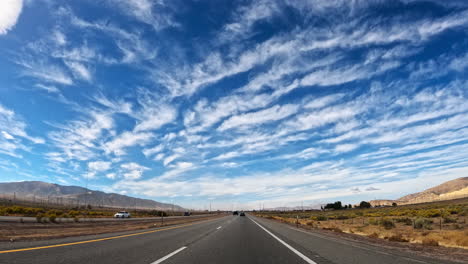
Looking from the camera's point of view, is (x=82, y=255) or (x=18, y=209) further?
(x=18, y=209)

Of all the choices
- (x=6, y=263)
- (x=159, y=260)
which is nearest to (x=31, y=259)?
(x=6, y=263)

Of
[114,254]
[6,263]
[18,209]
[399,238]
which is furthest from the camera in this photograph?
[18,209]

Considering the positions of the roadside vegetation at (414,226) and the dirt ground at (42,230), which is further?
the roadside vegetation at (414,226)

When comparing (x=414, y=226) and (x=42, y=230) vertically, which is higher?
(x=42, y=230)

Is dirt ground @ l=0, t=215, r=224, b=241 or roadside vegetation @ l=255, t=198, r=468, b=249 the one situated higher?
dirt ground @ l=0, t=215, r=224, b=241

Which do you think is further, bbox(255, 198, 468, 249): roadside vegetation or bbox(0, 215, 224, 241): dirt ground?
bbox(255, 198, 468, 249): roadside vegetation

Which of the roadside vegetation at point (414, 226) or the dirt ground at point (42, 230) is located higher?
the dirt ground at point (42, 230)

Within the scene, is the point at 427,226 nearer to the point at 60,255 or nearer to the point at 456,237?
the point at 456,237

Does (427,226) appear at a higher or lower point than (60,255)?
lower

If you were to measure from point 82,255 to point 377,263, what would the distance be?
777 cm

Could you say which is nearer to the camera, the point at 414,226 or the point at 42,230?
the point at 42,230

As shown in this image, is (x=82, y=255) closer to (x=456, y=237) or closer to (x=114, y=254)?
(x=114, y=254)

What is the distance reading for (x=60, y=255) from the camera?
26.5 ft

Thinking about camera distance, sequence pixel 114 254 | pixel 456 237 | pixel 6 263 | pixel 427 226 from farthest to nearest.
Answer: pixel 427 226, pixel 456 237, pixel 114 254, pixel 6 263
